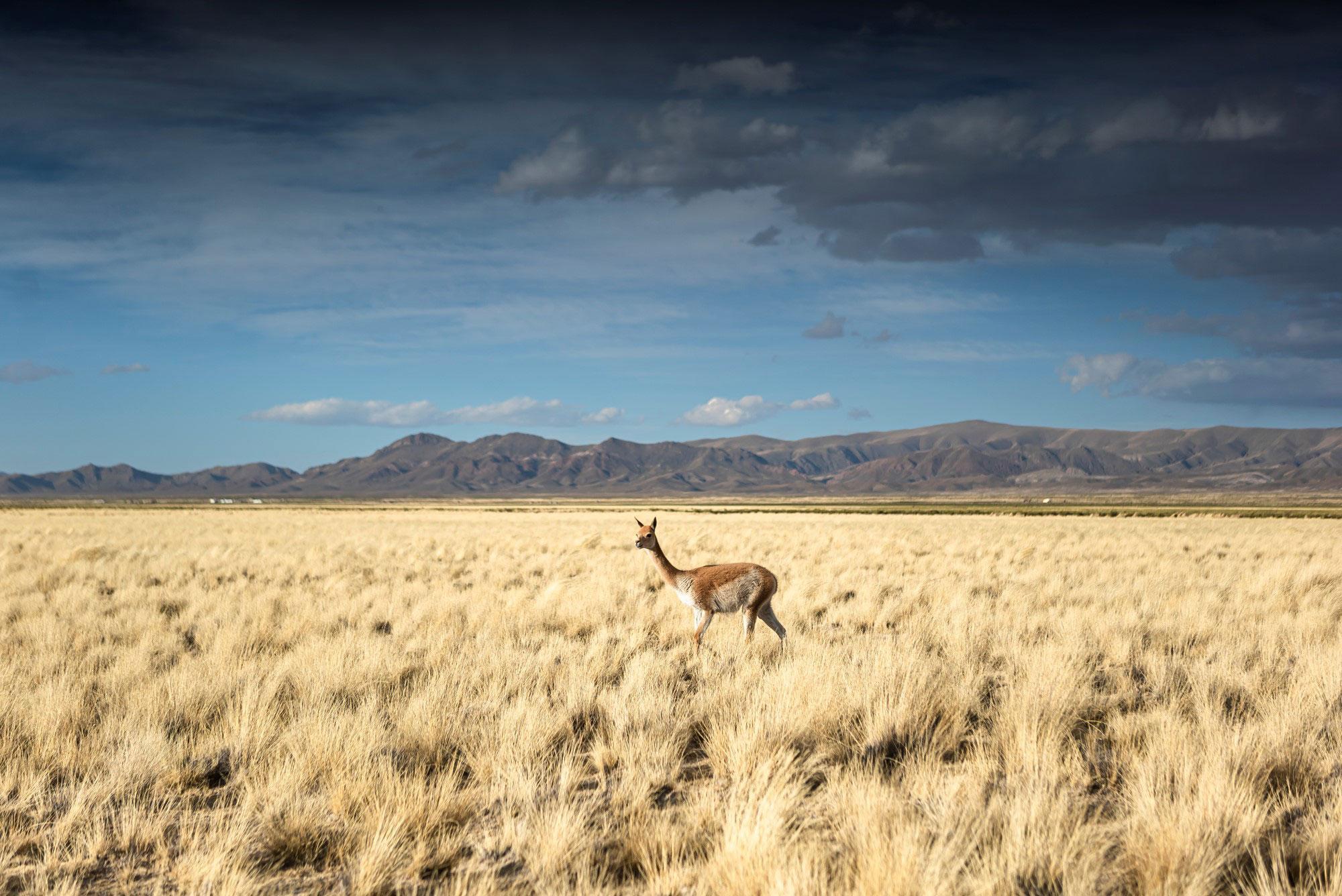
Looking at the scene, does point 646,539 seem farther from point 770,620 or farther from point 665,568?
point 770,620

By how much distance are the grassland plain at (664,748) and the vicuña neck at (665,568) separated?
0.87 metres

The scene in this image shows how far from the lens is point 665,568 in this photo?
9.75m

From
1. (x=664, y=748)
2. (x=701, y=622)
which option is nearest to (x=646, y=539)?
(x=701, y=622)

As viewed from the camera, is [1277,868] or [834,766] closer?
[1277,868]

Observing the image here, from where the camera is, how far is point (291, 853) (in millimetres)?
4211

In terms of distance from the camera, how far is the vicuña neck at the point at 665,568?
9594 mm

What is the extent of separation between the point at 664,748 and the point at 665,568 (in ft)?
13.7

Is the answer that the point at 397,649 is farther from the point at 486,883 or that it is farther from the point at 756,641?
the point at 486,883

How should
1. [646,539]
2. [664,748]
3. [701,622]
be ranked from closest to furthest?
1. [664,748]
2. [701,622]
3. [646,539]

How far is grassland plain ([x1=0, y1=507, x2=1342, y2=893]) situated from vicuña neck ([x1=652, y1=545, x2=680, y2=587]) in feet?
2.85

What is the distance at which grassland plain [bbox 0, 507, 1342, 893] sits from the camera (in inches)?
153

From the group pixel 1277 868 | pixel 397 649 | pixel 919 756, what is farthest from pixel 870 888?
pixel 397 649

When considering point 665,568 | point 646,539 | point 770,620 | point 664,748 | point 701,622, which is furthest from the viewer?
point 646,539

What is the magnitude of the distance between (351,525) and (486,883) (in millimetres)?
44657
